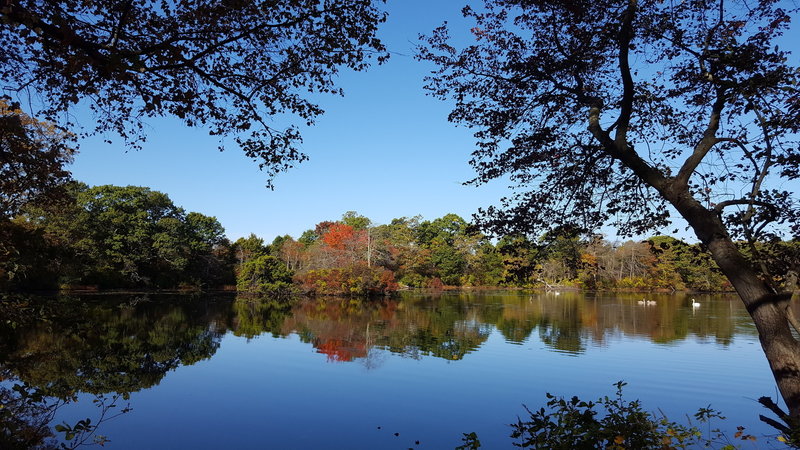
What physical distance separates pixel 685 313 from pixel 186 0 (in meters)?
25.9

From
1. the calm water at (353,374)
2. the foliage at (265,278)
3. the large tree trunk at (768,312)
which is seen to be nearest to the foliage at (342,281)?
the foliage at (265,278)

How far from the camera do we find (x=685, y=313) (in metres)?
23.0

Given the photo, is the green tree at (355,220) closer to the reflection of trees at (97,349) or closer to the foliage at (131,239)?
the foliage at (131,239)

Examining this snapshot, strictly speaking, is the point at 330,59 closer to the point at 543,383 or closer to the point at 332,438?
the point at 332,438

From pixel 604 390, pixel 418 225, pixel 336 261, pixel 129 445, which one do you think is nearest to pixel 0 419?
pixel 129 445

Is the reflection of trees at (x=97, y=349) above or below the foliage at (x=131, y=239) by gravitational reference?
below

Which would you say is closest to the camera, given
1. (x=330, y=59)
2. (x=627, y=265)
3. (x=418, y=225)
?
(x=330, y=59)

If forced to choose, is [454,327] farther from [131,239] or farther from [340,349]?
[131,239]

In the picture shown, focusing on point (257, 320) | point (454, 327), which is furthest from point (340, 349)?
point (257, 320)

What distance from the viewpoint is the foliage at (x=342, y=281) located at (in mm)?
34344

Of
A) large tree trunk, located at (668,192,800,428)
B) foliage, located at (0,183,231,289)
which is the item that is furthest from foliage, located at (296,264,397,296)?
large tree trunk, located at (668,192,800,428)

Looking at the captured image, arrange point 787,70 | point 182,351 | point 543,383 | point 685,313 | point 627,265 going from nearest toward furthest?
point 787,70 < point 543,383 < point 182,351 < point 685,313 < point 627,265

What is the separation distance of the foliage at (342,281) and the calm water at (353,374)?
16582mm

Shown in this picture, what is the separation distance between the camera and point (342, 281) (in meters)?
34.4
